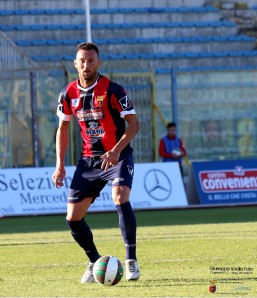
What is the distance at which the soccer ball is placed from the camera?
8516 millimetres

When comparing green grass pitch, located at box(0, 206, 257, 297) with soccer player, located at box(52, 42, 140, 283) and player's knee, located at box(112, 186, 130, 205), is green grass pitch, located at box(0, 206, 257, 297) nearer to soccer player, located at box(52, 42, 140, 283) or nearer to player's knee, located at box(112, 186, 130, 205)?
soccer player, located at box(52, 42, 140, 283)

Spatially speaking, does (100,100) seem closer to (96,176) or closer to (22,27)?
(96,176)

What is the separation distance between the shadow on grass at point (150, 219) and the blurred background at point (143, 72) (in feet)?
11.3

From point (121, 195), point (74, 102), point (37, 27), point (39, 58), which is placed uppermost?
point (74, 102)

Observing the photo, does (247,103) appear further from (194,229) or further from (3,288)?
(3,288)

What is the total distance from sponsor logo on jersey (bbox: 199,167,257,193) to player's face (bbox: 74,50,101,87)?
14483mm

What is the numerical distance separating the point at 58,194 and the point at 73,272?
11693 millimetres

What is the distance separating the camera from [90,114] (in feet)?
30.1

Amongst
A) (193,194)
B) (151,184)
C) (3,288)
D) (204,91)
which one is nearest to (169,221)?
(151,184)

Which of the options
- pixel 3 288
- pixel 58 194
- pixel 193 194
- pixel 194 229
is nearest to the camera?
pixel 3 288

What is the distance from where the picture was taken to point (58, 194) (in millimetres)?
21531

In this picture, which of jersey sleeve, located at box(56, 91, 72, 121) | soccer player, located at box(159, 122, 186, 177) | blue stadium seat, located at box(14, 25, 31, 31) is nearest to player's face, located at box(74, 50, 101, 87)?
jersey sleeve, located at box(56, 91, 72, 121)

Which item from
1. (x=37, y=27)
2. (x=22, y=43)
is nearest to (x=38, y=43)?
(x=22, y=43)

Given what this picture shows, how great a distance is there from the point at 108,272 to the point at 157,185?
1368cm
